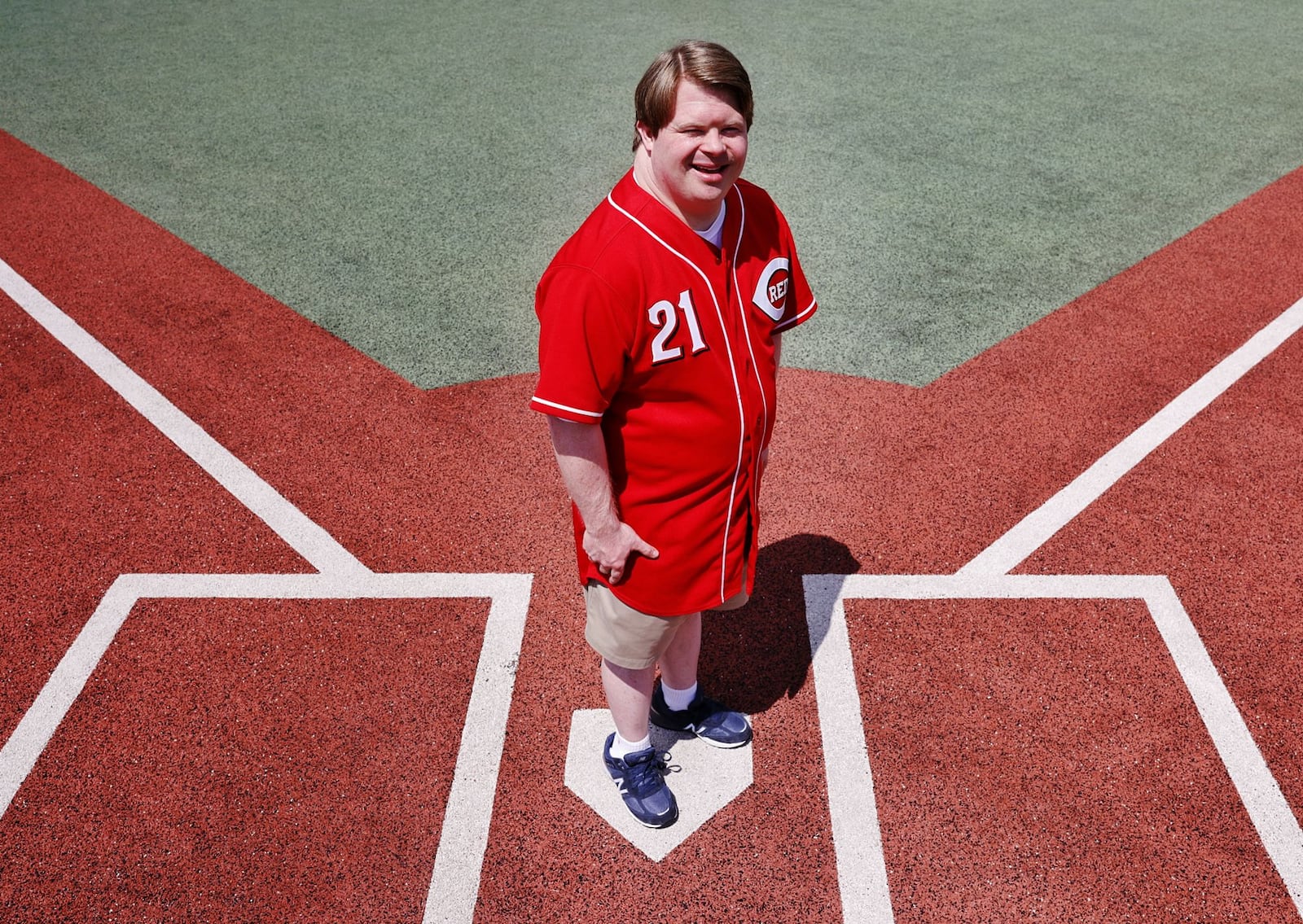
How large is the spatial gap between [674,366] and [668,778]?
1.70 m

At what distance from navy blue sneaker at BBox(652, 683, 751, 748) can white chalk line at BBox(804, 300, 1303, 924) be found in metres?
0.32

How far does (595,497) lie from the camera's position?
8.00ft

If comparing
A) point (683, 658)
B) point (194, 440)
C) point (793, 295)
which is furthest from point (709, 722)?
point (194, 440)

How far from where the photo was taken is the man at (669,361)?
7.13ft

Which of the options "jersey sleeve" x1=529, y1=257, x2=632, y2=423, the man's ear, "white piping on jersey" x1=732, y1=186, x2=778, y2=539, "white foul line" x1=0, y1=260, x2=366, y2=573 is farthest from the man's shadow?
the man's ear

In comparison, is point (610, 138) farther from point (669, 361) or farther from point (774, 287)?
point (669, 361)

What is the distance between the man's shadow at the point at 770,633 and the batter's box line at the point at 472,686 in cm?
82

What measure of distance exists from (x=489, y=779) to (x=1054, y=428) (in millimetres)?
3363

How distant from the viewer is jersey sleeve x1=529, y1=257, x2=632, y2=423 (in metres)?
2.15

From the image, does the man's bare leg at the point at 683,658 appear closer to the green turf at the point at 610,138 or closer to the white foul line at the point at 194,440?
the white foul line at the point at 194,440

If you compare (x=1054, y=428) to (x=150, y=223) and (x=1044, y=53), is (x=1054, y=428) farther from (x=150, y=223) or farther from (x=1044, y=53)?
(x=1044, y=53)

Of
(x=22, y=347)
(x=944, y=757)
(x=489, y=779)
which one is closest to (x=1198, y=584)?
(x=944, y=757)

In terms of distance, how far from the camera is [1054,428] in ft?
15.9

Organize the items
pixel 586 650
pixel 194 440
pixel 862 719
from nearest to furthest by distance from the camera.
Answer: pixel 862 719 < pixel 586 650 < pixel 194 440
